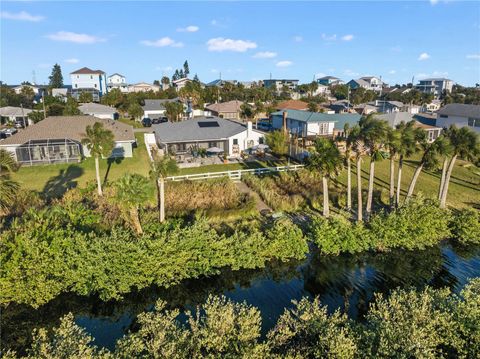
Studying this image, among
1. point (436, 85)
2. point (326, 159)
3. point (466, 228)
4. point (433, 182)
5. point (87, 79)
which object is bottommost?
point (466, 228)

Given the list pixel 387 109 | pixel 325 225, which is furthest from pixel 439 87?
pixel 325 225

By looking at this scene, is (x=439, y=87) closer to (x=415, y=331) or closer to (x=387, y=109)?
(x=387, y=109)

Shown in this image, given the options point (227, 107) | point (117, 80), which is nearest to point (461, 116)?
point (227, 107)

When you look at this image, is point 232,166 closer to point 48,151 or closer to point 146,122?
point 48,151

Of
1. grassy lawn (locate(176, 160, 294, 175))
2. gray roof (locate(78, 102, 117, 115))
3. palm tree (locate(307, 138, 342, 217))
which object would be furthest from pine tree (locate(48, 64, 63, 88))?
palm tree (locate(307, 138, 342, 217))

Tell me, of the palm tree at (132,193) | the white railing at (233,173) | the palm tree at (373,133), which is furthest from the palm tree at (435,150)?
the palm tree at (132,193)

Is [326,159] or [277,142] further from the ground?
[326,159]

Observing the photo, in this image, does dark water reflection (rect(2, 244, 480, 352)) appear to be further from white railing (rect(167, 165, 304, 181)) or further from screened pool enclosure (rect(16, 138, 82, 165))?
screened pool enclosure (rect(16, 138, 82, 165))
